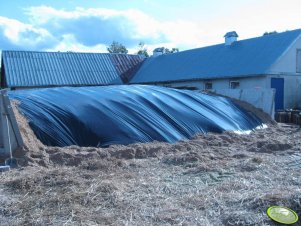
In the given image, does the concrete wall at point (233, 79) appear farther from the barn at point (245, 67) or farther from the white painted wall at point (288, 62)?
the white painted wall at point (288, 62)

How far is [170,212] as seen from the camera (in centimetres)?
419

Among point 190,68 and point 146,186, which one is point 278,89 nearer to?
point 190,68

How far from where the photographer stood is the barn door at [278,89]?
68.9 feet

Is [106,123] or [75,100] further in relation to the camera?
[75,100]

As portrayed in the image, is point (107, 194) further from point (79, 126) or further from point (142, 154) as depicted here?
point (79, 126)

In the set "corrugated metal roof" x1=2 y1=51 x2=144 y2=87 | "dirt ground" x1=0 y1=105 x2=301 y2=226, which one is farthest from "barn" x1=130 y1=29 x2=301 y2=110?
"dirt ground" x1=0 y1=105 x2=301 y2=226

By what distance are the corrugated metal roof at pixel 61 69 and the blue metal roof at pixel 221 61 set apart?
183 cm

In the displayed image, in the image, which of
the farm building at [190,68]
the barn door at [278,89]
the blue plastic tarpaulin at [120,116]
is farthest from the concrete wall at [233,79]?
the blue plastic tarpaulin at [120,116]

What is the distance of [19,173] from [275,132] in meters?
7.16

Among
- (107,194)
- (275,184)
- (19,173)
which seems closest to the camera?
(107,194)

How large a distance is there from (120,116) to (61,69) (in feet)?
66.6

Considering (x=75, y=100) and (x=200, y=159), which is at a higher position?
(x=75, y=100)

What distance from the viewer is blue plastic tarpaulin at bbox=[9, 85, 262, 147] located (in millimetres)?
8172

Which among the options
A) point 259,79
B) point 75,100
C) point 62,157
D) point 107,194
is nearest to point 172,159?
point 62,157
